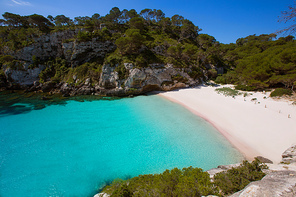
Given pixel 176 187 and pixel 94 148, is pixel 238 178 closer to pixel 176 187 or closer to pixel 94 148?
pixel 176 187

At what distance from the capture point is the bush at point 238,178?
4848 mm

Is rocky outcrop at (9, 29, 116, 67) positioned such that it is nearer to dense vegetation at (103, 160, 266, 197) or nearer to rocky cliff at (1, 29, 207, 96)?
rocky cliff at (1, 29, 207, 96)

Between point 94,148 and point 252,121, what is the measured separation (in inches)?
757

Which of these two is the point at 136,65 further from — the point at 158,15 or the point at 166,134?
the point at 158,15

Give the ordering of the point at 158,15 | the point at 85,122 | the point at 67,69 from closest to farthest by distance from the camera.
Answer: the point at 85,122 → the point at 67,69 → the point at 158,15

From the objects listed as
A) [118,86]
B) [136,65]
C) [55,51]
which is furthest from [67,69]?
[136,65]

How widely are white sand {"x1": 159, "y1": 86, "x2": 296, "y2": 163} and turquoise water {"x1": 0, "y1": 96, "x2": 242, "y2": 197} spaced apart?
1652 mm

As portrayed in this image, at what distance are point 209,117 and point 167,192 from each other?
1402 cm

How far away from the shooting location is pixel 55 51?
35625 millimetres

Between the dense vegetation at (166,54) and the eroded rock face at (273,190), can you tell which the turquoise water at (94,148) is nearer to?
the eroded rock face at (273,190)

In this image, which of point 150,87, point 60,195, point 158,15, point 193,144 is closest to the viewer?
point 60,195

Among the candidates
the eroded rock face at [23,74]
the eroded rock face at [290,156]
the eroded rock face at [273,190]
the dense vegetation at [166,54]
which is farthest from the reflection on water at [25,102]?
the eroded rock face at [290,156]

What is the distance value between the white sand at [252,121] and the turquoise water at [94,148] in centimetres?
165

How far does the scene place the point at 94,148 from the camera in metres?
11.4
